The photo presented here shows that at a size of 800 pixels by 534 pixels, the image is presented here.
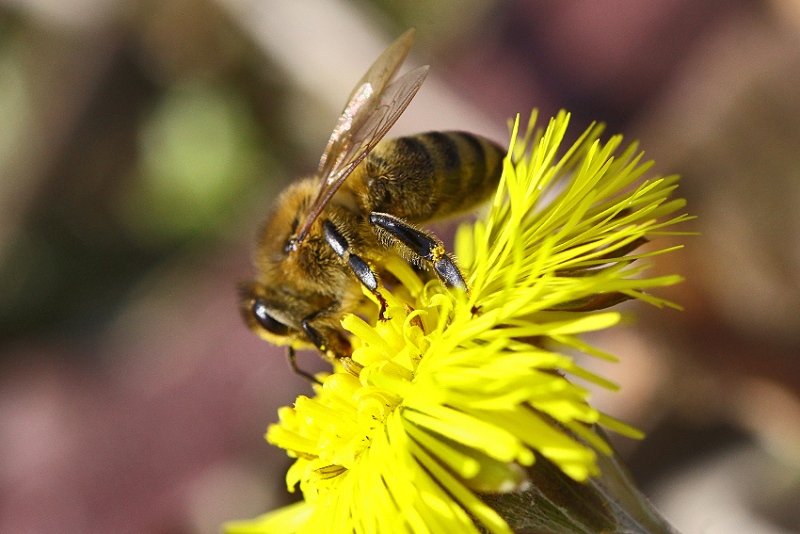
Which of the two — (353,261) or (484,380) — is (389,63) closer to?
(353,261)

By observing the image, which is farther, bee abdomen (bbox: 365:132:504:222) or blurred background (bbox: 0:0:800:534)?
blurred background (bbox: 0:0:800:534)

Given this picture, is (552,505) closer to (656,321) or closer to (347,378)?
(347,378)

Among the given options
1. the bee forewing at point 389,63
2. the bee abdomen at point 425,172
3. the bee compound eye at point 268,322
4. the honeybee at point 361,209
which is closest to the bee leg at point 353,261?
the honeybee at point 361,209

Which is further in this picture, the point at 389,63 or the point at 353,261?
the point at 389,63

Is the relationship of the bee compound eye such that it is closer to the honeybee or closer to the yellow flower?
the honeybee

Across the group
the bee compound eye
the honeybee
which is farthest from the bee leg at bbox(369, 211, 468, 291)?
the bee compound eye

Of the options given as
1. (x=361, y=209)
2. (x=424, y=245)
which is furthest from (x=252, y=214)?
(x=424, y=245)

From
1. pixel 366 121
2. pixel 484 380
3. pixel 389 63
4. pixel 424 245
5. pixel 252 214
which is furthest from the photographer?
pixel 252 214
